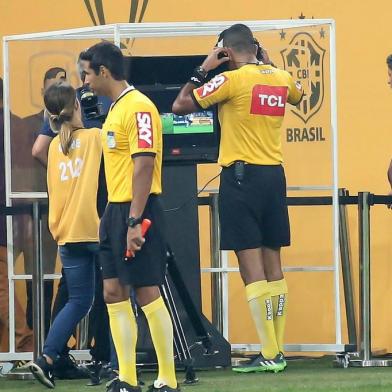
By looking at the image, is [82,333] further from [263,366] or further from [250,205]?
[250,205]

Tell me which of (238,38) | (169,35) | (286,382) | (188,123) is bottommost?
(286,382)

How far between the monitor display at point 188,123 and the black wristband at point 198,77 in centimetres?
42

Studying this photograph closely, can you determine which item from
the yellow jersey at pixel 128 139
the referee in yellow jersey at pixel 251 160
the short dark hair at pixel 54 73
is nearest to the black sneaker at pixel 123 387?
the yellow jersey at pixel 128 139

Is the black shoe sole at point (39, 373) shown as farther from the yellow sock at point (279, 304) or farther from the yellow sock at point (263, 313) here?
the yellow sock at point (279, 304)

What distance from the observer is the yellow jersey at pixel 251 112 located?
846 centimetres

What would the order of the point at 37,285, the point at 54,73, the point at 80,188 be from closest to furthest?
the point at 80,188 < the point at 37,285 < the point at 54,73

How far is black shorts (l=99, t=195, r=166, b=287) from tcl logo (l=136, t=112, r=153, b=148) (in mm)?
307

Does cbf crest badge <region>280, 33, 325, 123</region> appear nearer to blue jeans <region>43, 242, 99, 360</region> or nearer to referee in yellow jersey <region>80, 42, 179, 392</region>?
blue jeans <region>43, 242, 99, 360</region>

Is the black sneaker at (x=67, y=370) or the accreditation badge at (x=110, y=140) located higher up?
the accreditation badge at (x=110, y=140)

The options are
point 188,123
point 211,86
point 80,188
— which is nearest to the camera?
point 80,188

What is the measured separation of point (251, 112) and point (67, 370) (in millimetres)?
1922

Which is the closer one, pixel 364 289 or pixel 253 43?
pixel 253 43

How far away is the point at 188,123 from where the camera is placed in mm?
8805

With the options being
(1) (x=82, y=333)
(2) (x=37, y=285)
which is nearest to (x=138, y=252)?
(2) (x=37, y=285)
